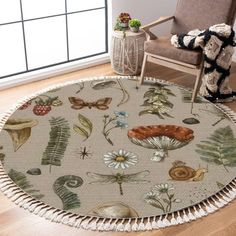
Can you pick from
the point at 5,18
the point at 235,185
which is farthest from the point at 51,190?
the point at 5,18

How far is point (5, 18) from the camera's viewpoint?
187 inches

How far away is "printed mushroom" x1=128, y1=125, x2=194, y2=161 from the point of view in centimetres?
282

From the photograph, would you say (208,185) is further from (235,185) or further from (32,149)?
(32,149)

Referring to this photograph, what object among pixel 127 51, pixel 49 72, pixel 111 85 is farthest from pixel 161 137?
pixel 49 72

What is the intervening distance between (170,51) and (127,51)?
1.82ft

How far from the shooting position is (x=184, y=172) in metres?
2.60

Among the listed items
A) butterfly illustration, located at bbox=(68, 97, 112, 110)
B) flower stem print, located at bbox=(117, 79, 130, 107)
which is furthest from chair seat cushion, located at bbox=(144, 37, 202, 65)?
Result: butterfly illustration, located at bbox=(68, 97, 112, 110)

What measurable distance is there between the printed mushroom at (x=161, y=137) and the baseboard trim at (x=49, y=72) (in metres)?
1.21

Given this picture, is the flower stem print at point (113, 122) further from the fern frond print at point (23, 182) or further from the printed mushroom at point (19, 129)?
the fern frond print at point (23, 182)

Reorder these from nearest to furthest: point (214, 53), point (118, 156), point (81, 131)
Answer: point (118, 156), point (81, 131), point (214, 53)

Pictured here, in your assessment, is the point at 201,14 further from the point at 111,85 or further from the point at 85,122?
the point at 85,122

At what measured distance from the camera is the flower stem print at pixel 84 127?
2963 mm

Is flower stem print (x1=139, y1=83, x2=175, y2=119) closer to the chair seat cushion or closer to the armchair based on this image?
the armchair

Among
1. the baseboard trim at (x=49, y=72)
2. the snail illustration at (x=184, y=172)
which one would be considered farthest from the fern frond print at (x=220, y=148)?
the baseboard trim at (x=49, y=72)
